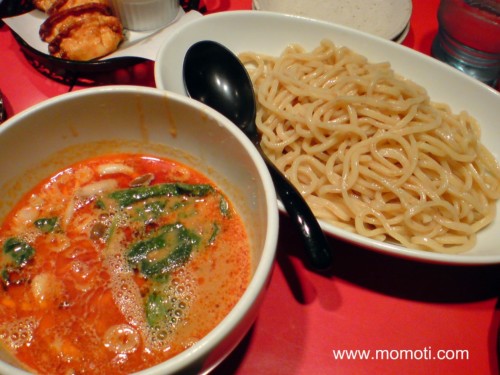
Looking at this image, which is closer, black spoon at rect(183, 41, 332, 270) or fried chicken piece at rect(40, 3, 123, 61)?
black spoon at rect(183, 41, 332, 270)

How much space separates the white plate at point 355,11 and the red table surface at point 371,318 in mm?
1083

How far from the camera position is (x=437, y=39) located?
193 centimetres

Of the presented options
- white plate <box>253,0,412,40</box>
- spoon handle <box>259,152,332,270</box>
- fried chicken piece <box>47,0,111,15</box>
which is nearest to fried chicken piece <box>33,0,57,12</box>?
fried chicken piece <box>47,0,111,15</box>

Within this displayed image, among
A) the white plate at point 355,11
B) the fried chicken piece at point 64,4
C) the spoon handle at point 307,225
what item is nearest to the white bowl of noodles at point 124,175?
the spoon handle at point 307,225

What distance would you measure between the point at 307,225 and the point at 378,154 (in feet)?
1.76

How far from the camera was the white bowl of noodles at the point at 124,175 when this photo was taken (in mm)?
811

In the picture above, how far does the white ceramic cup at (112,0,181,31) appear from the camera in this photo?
5.82 ft

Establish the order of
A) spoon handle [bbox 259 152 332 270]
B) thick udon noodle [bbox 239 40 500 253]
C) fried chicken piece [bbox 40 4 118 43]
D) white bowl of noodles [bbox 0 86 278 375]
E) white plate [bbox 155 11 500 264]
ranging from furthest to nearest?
fried chicken piece [bbox 40 4 118 43] → white plate [bbox 155 11 500 264] → thick udon noodle [bbox 239 40 500 253] → spoon handle [bbox 259 152 332 270] → white bowl of noodles [bbox 0 86 278 375]

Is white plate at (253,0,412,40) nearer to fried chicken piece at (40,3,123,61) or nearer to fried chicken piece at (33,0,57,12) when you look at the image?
fried chicken piece at (40,3,123,61)

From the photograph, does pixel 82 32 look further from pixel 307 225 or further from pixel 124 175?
pixel 307 225

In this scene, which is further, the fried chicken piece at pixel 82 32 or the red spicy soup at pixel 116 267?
the fried chicken piece at pixel 82 32

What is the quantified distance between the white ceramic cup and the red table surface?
1.09 metres

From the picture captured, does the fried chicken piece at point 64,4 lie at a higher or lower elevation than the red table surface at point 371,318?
higher

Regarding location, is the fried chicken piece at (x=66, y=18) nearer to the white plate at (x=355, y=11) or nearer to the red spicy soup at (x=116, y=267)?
the white plate at (x=355, y=11)
